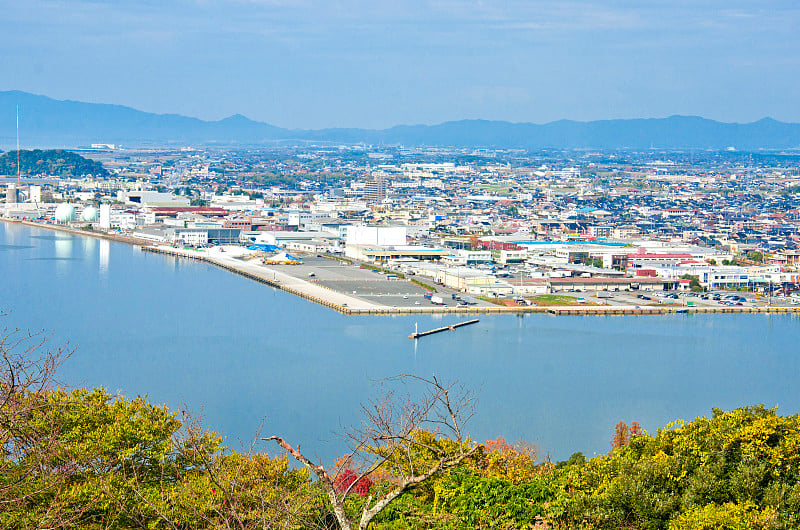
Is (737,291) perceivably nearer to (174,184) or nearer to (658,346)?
(658,346)

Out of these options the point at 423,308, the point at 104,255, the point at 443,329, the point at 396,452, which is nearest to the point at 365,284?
the point at 423,308

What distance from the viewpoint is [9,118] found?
8344 cm

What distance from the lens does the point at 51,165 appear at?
33.4 metres

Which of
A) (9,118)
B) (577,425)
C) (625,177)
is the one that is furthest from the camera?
(9,118)

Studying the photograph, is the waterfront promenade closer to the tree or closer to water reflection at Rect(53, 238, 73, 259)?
the tree

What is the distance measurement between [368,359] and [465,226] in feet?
38.8

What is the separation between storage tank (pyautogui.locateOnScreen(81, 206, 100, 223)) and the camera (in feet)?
62.7

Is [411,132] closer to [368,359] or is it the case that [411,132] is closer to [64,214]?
[64,214]

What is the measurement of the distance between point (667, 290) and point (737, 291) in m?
0.79

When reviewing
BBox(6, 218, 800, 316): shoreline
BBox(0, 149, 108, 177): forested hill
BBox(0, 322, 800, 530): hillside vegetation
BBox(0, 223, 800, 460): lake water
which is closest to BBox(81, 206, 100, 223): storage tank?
BBox(6, 218, 800, 316): shoreline

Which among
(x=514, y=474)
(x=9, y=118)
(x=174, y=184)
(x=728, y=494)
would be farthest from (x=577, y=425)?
(x=9, y=118)

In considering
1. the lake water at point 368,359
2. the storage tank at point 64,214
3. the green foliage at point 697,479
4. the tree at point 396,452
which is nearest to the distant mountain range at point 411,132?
the storage tank at point 64,214

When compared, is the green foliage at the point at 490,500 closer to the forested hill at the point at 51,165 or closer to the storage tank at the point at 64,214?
the storage tank at the point at 64,214

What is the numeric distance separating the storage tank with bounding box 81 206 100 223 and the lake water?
28.8ft
